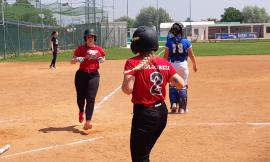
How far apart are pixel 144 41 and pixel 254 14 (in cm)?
15703

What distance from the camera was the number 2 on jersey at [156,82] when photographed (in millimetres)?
4734

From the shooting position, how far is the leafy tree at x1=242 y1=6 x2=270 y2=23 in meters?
154

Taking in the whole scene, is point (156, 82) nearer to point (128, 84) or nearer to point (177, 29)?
point (128, 84)

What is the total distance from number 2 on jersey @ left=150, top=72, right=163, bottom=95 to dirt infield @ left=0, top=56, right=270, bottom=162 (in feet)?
7.34

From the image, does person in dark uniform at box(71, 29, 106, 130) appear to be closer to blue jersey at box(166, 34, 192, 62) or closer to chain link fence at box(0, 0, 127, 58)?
blue jersey at box(166, 34, 192, 62)

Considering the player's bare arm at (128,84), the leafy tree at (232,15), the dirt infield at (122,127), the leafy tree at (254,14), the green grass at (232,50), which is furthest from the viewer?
the leafy tree at (254,14)

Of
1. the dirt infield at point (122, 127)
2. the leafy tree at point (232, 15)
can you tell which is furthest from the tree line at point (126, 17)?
the dirt infield at point (122, 127)

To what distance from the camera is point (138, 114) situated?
4.79 metres

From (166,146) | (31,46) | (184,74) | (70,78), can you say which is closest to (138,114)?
(166,146)

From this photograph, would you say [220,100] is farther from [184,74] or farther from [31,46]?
[31,46]

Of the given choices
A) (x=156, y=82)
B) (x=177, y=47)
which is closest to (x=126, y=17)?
(x=177, y=47)

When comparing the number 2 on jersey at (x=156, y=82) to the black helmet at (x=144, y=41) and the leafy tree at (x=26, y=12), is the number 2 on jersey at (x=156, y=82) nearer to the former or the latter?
the black helmet at (x=144, y=41)

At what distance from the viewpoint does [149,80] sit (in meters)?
4.73

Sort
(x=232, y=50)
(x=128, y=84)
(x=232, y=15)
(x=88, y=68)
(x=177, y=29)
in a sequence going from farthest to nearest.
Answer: (x=232, y=15), (x=232, y=50), (x=177, y=29), (x=88, y=68), (x=128, y=84)
